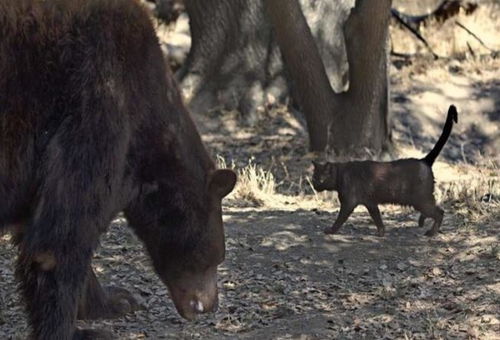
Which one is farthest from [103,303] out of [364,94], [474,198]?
[364,94]

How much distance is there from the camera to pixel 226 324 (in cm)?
664

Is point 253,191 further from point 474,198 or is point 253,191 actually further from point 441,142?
point 474,198

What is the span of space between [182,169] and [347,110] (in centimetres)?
572

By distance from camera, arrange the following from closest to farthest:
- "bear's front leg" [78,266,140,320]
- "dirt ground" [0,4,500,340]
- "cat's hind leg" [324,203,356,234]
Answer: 1. "dirt ground" [0,4,500,340]
2. "bear's front leg" [78,266,140,320]
3. "cat's hind leg" [324,203,356,234]

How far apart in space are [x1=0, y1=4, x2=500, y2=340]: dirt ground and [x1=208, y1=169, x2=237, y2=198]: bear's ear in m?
1.01

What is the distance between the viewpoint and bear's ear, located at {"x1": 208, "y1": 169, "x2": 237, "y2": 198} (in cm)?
595

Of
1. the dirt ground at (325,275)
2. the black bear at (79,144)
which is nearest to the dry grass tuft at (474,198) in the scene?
the dirt ground at (325,275)

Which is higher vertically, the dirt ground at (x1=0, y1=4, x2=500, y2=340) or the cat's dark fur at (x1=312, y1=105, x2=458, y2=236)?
the cat's dark fur at (x1=312, y1=105, x2=458, y2=236)

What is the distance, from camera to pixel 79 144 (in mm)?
5426

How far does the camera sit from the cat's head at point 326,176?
888cm

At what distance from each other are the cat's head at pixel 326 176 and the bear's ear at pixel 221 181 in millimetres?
2972

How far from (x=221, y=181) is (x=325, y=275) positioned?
181 centimetres

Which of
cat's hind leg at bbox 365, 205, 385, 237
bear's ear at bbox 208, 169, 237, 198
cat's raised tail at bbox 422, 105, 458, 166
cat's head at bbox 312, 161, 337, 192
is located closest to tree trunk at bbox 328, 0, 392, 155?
cat's raised tail at bbox 422, 105, 458, 166

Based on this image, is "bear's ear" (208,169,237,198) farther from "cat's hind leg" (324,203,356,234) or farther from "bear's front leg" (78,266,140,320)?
"cat's hind leg" (324,203,356,234)
